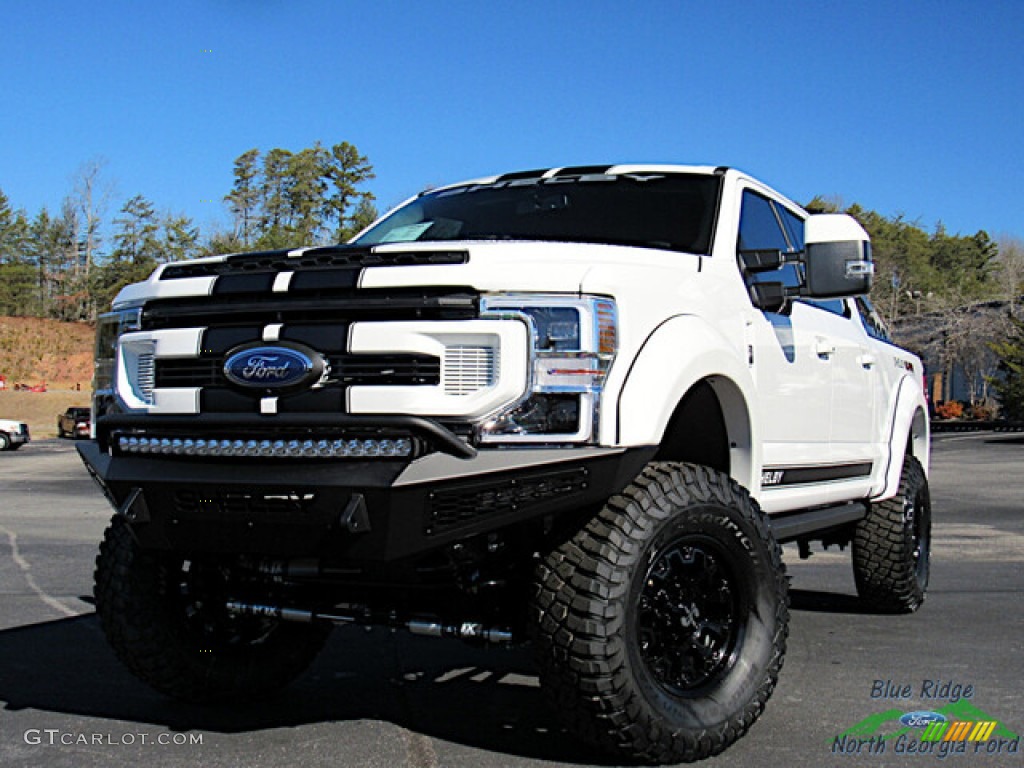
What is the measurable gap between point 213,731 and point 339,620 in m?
0.72

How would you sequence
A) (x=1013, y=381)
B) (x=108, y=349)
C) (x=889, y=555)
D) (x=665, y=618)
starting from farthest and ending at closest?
(x=1013, y=381)
(x=889, y=555)
(x=108, y=349)
(x=665, y=618)

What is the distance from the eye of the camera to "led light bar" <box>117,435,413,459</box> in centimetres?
346

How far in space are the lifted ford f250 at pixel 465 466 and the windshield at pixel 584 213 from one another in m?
0.19

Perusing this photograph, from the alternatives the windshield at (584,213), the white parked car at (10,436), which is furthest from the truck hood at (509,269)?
the white parked car at (10,436)

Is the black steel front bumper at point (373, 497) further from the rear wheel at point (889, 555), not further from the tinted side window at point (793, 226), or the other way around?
the rear wheel at point (889, 555)

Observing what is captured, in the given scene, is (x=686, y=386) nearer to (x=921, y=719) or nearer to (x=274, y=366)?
(x=274, y=366)

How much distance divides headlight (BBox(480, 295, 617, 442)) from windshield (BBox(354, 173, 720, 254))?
4.16 feet

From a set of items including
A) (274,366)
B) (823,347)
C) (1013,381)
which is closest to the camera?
(274,366)

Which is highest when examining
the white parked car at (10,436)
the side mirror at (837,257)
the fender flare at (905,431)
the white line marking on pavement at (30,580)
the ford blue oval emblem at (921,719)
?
the side mirror at (837,257)

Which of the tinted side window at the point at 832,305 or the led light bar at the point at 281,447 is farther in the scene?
the tinted side window at the point at 832,305

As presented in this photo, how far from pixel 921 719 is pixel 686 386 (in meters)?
1.63

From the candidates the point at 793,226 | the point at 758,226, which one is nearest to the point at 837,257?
the point at 758,226

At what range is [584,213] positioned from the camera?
5047 millimetres

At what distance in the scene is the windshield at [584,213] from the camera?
193 inches
